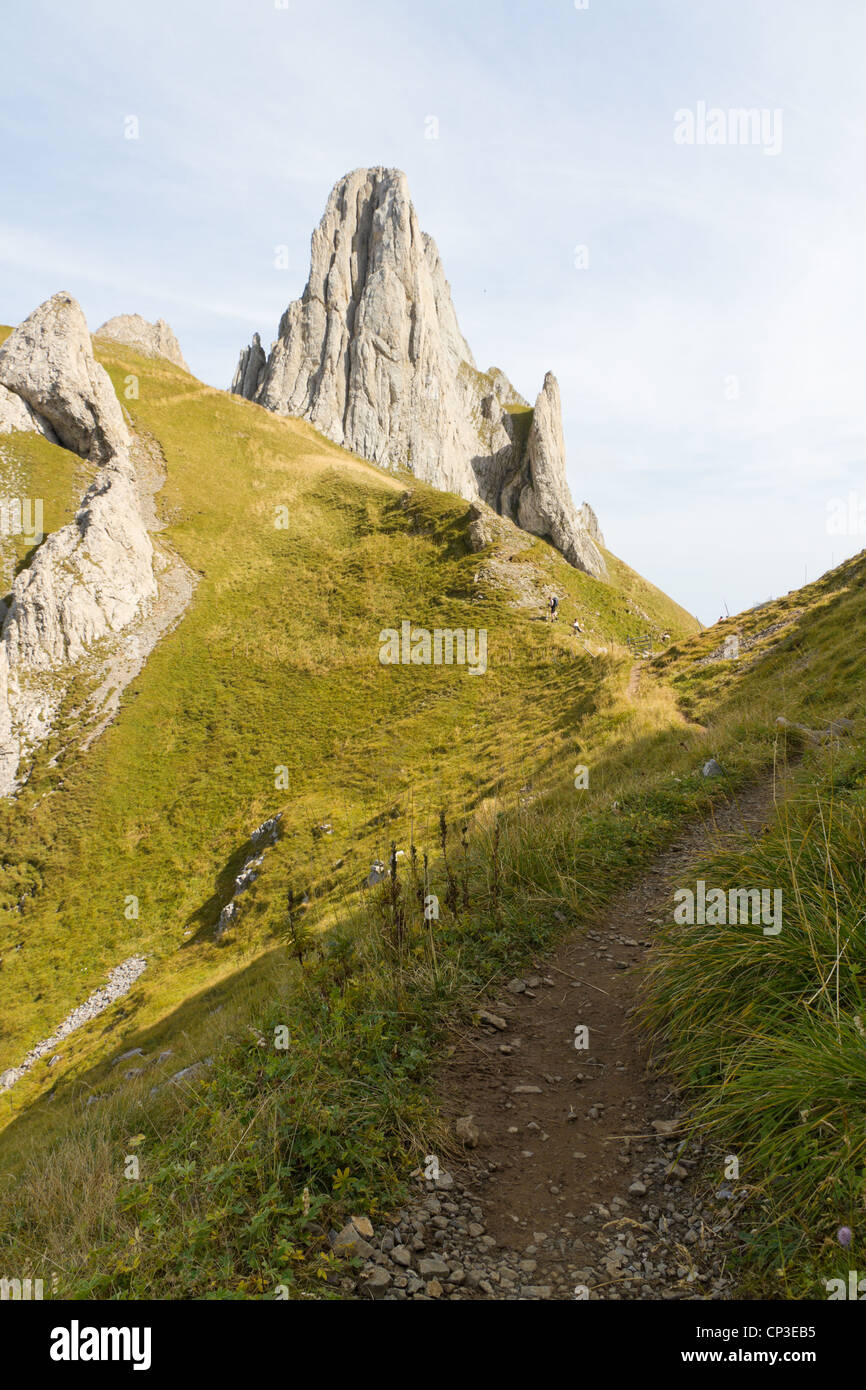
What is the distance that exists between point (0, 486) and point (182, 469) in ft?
49.1

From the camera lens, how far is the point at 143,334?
11731 cm

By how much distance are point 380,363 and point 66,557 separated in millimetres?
83538

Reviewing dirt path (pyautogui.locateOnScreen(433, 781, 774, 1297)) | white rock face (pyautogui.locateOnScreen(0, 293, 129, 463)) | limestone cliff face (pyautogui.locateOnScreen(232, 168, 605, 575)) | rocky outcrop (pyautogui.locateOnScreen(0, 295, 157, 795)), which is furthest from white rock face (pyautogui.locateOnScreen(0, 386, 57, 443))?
dirt path (pyautogui.locateOnScreen(433, 781, 774, 1297))

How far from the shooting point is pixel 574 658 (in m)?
33.5

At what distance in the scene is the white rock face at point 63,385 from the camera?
5328cm

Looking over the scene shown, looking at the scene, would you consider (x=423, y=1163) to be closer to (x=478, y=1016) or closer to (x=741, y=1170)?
(x=478, y=1016)

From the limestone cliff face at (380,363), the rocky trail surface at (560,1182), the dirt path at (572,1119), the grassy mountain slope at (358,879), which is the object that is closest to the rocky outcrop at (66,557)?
the grassy mountain slope at (358,879)

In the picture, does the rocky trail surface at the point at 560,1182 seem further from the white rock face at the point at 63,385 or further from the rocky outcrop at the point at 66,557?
the white rock face at the point at 63,385

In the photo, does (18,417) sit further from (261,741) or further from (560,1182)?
(560,1182)

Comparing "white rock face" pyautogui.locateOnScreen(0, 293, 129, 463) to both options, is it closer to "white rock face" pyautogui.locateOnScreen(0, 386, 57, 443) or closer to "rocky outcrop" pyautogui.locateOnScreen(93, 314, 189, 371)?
"white rock face" pyautogui.locateOnScreen(0, 386, 57, 443)

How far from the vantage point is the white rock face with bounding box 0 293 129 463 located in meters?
53.3

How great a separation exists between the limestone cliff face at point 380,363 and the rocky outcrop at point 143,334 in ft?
47.9

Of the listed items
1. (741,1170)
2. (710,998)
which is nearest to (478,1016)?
(710,998)
